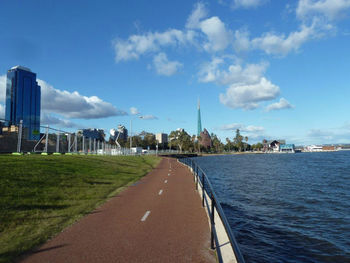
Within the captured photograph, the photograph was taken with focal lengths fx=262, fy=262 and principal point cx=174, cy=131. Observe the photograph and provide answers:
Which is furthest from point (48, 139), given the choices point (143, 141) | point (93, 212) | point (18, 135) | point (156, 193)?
point (143, 141)

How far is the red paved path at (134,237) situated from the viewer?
5.76 meters

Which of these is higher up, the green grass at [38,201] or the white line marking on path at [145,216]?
the green grass at [38,201]

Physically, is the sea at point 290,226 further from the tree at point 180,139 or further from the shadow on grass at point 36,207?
the tree at point 180,139

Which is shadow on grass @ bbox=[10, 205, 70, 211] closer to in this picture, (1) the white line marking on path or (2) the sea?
(1) the white line marking on path

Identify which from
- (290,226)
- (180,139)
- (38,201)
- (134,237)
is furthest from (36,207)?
(180,139)

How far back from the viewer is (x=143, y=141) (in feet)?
531

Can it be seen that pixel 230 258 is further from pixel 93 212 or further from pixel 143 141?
pixel 143 141

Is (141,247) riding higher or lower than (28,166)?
lower

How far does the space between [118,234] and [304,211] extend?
36.9ft

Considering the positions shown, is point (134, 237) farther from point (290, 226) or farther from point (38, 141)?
point (38, 141)

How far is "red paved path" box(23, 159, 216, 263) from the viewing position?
5762mm

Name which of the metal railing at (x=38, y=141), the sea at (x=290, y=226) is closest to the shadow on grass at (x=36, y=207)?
the sea at (x=290, y=226)

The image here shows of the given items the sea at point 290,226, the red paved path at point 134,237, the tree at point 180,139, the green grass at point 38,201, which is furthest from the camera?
the tree at point 180,139

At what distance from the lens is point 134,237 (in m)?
7.03
